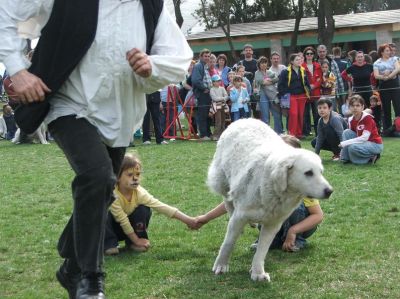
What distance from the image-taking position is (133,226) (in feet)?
19.5

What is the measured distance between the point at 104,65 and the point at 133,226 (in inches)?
101

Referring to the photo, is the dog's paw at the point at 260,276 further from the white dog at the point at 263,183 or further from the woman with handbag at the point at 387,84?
the woman with handbag at the point at 387,84

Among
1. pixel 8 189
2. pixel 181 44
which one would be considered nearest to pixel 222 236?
pixel 181 44

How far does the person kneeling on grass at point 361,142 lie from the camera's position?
37.2 feet

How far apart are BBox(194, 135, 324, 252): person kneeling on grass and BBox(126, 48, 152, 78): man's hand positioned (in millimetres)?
2413

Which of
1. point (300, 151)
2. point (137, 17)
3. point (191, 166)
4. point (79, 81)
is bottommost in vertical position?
point (191, 166)

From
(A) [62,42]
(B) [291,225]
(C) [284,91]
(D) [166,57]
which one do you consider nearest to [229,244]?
(B) [291,225]

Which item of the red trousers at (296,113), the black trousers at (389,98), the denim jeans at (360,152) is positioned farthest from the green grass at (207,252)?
the black trousers at (389,98)

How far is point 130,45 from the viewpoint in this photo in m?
3.66

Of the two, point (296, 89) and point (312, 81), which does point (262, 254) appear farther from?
point (312, 81)

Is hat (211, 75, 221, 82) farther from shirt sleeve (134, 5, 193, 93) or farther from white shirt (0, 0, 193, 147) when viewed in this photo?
white shirt (0, 0, 193, 147)

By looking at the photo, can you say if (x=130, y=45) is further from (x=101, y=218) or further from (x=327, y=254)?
(x=327, y=254)

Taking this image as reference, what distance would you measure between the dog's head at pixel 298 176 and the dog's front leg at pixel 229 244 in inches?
17.8

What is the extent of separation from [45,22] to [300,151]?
2.10m
